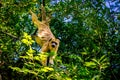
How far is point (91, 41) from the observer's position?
1761 cm

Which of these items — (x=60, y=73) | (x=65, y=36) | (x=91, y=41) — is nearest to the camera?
(x=60, y=73)

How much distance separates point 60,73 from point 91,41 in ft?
35.4

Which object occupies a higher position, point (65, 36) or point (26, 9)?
point (26, 9)

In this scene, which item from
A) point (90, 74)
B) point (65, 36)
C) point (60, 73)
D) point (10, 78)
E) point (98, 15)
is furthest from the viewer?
point (65, 36)

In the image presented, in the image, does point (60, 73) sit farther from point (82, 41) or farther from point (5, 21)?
point (82, 41)

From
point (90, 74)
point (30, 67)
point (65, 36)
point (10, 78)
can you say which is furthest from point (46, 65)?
point (65, 36)

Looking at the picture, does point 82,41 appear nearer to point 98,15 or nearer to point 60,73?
point 98,15

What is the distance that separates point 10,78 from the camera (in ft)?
43.9

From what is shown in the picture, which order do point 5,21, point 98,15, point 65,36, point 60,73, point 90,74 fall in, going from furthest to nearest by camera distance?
point 65,36
point 98,15
point 5,21
point 90,74
point 60,73

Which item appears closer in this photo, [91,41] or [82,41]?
[91,41]

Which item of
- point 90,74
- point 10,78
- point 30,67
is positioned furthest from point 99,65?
point 10,78

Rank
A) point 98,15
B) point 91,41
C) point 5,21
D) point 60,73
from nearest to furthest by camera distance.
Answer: point 60,73
point 5,21
point 91,41
point 98,15

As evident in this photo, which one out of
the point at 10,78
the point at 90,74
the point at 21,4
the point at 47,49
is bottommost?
the point at 10,78

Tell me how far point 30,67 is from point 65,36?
1416 centimetres
